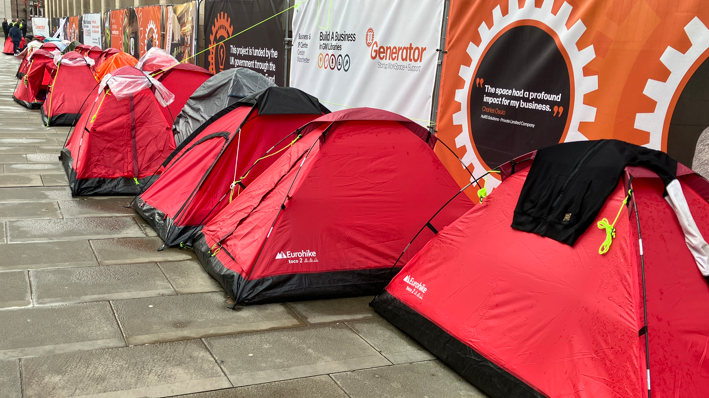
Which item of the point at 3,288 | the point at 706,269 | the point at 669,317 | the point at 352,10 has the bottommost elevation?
the point at 3,288

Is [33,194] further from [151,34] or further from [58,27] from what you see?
[58,27]

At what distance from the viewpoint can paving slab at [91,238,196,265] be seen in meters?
5.62

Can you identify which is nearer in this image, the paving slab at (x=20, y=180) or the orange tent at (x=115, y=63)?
the paving slab at (x=20, y=180)

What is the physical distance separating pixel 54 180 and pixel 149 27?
1182 cm

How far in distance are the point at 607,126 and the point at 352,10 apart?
4589 millimetres

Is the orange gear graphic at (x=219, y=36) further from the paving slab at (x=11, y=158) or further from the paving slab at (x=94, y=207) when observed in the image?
the paving slab at (x=94, y=207)

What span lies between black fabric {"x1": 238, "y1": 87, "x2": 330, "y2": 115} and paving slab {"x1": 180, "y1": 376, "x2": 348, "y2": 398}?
10.6 ft

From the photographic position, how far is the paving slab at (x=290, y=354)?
3773 millimetres

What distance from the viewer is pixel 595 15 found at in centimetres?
502

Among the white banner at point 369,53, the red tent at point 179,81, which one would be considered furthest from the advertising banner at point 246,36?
the red tent at point 179,81

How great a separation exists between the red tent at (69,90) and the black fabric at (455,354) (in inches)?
445

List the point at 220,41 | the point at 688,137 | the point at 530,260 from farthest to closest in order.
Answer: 1. the point at 220,41
2. the point at 688,137
3. the point at 530,260

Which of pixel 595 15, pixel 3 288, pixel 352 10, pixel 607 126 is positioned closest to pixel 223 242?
pixel 3 288

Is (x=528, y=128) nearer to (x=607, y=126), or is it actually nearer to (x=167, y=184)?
(x=607, y=126)
